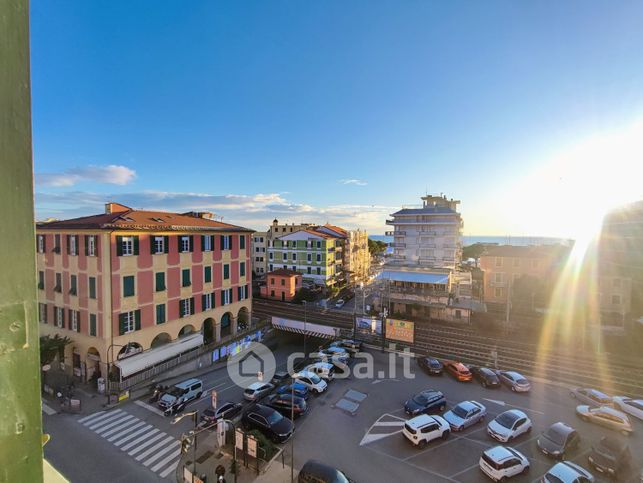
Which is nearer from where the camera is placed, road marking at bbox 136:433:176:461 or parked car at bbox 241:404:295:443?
road marking at bbox 136:433:176:461

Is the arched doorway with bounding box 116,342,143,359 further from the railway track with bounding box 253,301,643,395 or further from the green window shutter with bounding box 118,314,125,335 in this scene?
the railway track with bounding box 253,301,643,395

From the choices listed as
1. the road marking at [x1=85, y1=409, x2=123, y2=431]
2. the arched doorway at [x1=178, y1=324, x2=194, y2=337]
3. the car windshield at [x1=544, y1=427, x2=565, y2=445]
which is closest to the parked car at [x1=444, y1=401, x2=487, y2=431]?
the car windshield at [x1=544, y1=427, x2=565, y2=445]

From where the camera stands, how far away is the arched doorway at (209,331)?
35656 mm

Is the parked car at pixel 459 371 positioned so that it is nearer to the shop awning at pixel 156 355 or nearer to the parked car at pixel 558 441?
Answer: the parked car at pixel 558 441

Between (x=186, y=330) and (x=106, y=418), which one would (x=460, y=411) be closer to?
(x=106, y=418)

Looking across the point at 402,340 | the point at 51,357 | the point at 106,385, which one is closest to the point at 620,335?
the point at 402,340

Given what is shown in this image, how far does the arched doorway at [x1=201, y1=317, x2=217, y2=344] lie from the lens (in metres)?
35.7

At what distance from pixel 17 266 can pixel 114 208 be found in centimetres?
3753

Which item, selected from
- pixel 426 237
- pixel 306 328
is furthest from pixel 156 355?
pixel 426 237

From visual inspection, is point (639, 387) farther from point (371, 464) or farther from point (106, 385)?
point (106, 385)

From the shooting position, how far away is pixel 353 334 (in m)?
38.3

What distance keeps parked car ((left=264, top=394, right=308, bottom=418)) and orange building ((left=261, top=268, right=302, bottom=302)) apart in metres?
32.2

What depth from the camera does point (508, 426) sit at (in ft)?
65.6

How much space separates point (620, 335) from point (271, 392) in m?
39.0
